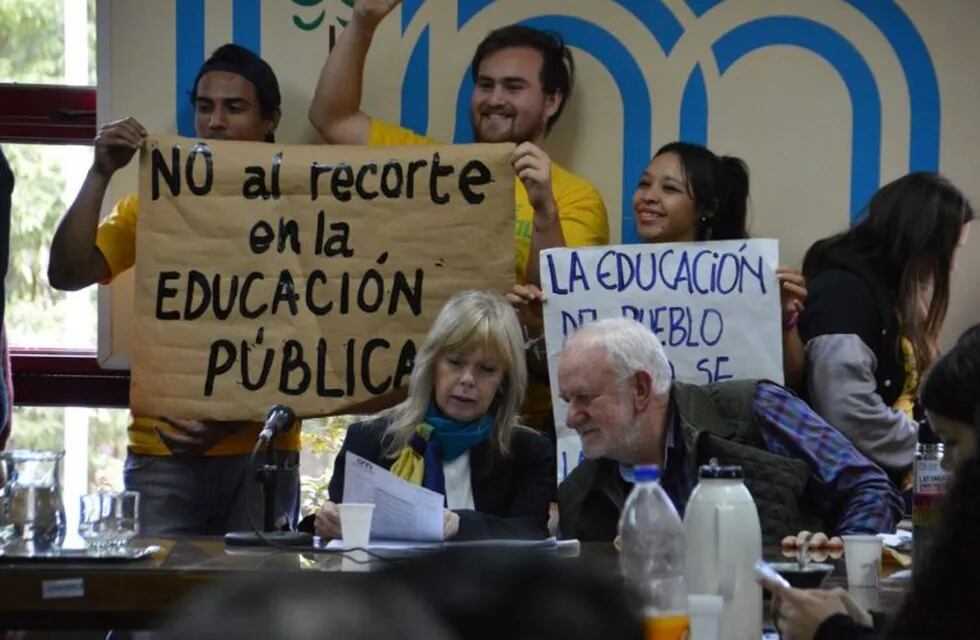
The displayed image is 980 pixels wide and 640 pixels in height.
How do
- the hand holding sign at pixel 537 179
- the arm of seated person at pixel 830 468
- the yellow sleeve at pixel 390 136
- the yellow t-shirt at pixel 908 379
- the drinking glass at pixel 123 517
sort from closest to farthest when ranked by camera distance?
the drinking glass at pixel 123 517 → the arm of seated person at pixel 830 468 → the hand holding sign at pixel 537 179 → the yellow t-shirt at pixel 908 379 → the yellow sleeve at pixel 390 136

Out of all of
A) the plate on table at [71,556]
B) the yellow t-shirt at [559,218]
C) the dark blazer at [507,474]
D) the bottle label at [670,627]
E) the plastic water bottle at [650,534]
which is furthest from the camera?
the yellow t-shirt at [559,218]

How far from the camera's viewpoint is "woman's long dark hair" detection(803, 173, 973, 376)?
12.2ft

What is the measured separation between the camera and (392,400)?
3842 millimetres

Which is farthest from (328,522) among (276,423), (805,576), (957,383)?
(957,383)

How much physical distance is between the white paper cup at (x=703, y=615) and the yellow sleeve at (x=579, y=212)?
2.00m

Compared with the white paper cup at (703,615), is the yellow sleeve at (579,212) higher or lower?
higher

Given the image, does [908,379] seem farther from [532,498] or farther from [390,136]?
[390,136]

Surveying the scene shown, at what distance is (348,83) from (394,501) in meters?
1.70

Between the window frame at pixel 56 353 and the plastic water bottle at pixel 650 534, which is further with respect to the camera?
the window frame at pixel 56 353

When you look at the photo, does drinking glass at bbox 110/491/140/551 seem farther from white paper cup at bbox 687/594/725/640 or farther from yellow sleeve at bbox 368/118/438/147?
yellow sleeve at bbox 368/118/438/147

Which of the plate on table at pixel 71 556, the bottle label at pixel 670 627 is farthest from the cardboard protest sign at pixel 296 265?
the bottle label at pixel 670 627

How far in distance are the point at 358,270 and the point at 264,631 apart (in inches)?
137

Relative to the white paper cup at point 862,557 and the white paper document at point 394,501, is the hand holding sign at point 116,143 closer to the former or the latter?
the white paper document at point 394,501

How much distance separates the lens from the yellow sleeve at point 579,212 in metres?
3.92
